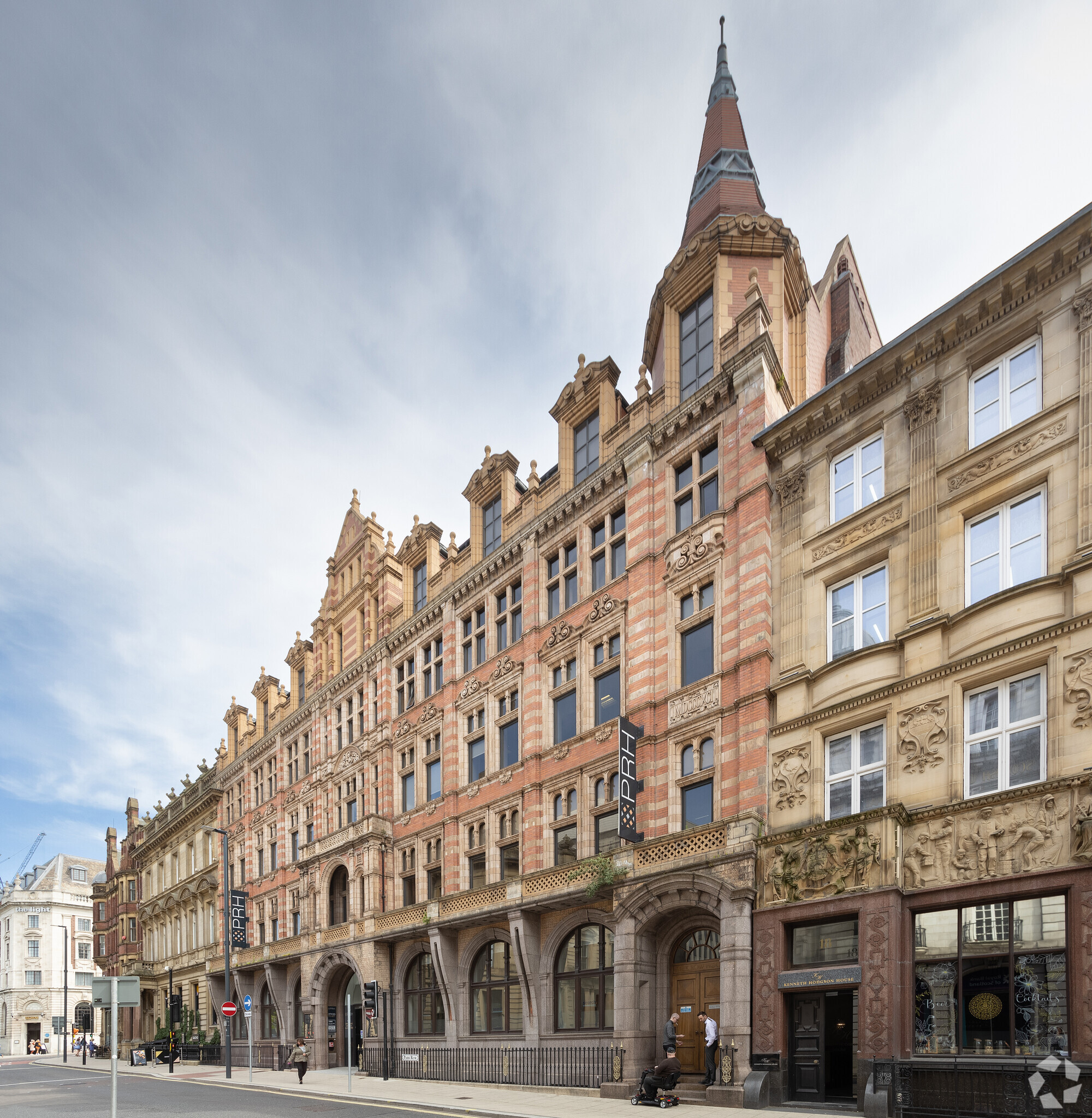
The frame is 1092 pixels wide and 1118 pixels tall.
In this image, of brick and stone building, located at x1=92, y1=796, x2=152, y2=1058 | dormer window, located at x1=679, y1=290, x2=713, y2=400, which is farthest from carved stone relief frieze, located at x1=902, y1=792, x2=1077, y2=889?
brick and stone building, located at x1=92, y1=796, x2=152, y2=1058

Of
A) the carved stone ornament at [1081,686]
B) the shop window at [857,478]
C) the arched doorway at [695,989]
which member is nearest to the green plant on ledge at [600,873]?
the arched doorway at [695,989]

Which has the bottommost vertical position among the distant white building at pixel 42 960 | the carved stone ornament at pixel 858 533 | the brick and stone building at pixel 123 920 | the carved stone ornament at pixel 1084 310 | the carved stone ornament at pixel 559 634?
the distant white building at pixel 42 960

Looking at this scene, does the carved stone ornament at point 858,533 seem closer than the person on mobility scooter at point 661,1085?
No

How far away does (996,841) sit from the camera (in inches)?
647

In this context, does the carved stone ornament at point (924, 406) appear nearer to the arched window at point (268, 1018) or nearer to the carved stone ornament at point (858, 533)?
the carved stone ornament at point (858, 533)

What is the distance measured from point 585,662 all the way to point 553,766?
3.36 meters

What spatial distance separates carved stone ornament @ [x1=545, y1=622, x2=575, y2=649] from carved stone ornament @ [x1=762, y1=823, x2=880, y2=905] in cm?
1031

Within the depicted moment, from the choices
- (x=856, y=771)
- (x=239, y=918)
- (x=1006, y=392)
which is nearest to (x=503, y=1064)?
(x=856, y=771)

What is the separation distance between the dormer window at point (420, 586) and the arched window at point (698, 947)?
18899mm

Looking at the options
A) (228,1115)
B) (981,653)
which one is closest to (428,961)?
(228,1115)

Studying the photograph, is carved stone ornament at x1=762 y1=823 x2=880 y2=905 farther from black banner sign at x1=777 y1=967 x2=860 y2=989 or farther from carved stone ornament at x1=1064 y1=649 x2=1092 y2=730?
carved stone ornament at x1=1064 y1=649 x2=1092 y2=730

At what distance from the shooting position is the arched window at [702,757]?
930 inches

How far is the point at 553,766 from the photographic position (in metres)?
28.9

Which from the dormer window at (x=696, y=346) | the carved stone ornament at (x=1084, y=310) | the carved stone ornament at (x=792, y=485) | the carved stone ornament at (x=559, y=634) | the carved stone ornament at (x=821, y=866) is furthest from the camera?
the carved stone ornament at (x=559, y=634)
